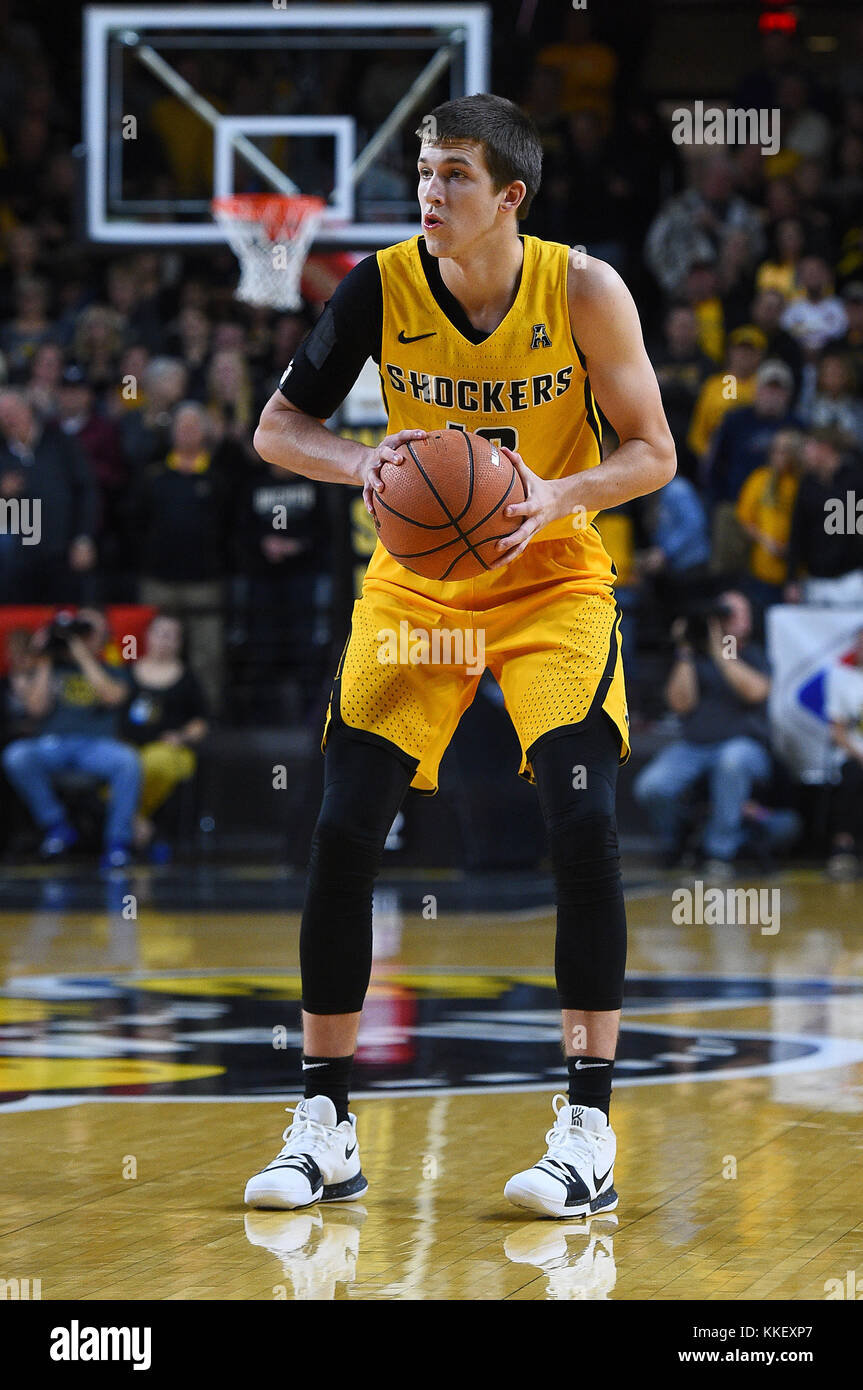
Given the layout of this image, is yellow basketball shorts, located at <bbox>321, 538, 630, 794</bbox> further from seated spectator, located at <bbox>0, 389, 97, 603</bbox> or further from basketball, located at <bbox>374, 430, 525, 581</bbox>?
seated spectator, located at <bbox>0, 389, 97, 603</bbox>

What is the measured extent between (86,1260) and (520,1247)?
765mm

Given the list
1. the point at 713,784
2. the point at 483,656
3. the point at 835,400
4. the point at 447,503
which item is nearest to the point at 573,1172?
the point at 483,656

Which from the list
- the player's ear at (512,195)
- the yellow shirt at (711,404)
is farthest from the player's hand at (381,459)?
the yellow shirt at (711,404)

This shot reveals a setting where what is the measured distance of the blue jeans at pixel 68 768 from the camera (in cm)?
1109

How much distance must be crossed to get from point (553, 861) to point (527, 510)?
2.41 feet

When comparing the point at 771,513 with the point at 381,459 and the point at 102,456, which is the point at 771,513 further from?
the point at 381,459

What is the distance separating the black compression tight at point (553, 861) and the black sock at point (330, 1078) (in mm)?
107

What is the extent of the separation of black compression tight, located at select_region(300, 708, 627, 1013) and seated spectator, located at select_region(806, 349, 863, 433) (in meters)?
9.26

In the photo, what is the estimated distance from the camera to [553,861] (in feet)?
13.0

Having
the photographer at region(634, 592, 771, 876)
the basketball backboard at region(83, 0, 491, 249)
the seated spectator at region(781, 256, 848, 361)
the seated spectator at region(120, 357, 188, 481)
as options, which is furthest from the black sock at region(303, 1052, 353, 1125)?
the seated spectator at region(781, 256, 848, 361)

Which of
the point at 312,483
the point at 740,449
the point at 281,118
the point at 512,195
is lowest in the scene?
the point at 512,195

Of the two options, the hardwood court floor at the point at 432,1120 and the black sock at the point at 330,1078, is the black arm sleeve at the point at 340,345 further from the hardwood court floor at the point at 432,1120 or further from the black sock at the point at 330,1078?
the hardwood court floor at the point at 432,1120
